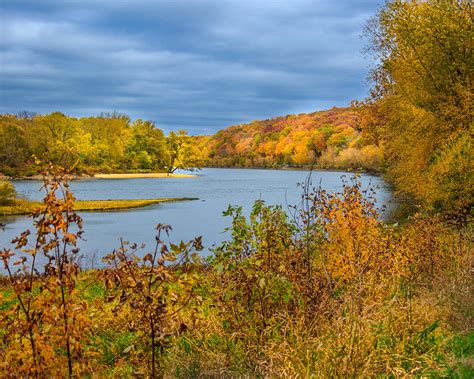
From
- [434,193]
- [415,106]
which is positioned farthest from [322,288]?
[415,106]

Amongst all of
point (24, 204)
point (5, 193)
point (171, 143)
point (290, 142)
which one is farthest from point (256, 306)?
point (290, 142)

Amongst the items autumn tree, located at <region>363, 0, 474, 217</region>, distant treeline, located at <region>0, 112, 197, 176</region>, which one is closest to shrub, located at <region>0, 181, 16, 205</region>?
autumn tree, located at <region>363, 0, 474, 217</region>

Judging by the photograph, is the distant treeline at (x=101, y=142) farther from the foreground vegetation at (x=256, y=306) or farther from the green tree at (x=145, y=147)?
the foreground vegetation at (x=256, y=306)

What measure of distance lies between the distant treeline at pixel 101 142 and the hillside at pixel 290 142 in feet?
82.3

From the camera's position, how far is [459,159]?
18.3 meters

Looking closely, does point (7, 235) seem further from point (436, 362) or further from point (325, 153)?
point (325, 153)

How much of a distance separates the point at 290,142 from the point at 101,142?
5777cm

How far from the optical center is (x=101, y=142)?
103 m

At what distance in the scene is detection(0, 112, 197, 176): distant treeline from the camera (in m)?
80.9

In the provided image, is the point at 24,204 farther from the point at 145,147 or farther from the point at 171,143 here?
the point at 171,143

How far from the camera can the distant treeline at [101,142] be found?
A: 80.9 metres

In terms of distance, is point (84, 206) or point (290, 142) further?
point (290, 142)

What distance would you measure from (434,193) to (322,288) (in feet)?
46.7

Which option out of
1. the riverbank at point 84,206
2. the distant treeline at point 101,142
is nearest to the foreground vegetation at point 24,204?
the riverbank at point 84,206
